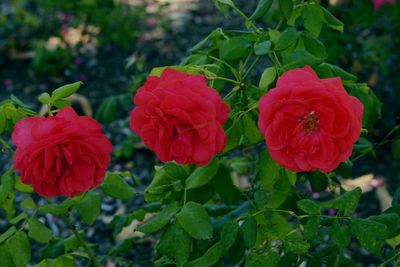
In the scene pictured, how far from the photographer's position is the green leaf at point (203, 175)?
1726 millimetres

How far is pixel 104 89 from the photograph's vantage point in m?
4.48

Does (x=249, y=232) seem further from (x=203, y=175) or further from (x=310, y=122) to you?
(x=310, y=122)

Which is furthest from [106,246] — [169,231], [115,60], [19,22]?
[19,22]

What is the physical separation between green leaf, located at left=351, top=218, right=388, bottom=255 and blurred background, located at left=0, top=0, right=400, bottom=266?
1820 millimetres

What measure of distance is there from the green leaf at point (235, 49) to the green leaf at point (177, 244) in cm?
42

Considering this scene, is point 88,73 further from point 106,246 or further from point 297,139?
point 297,139

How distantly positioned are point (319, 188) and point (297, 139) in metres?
0.73

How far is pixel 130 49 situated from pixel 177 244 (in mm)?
3416

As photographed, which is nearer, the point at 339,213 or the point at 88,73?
the point at 339,213

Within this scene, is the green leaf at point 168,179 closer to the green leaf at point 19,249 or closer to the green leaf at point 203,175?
the green leaf at point 203,175

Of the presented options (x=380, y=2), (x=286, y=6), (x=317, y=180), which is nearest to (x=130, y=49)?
(x=380, y=2)

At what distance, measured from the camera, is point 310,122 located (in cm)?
133

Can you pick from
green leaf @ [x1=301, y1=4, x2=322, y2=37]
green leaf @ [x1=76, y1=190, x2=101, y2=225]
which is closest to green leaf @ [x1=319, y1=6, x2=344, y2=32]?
green leaf @ [x1=301, y1=4, x2=322, y2=37]

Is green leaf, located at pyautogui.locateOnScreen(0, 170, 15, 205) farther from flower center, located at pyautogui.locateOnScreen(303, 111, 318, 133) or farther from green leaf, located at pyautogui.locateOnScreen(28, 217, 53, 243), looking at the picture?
flower center, located at pyautogui.locateOnScreen(303, 111, 318, 133)
